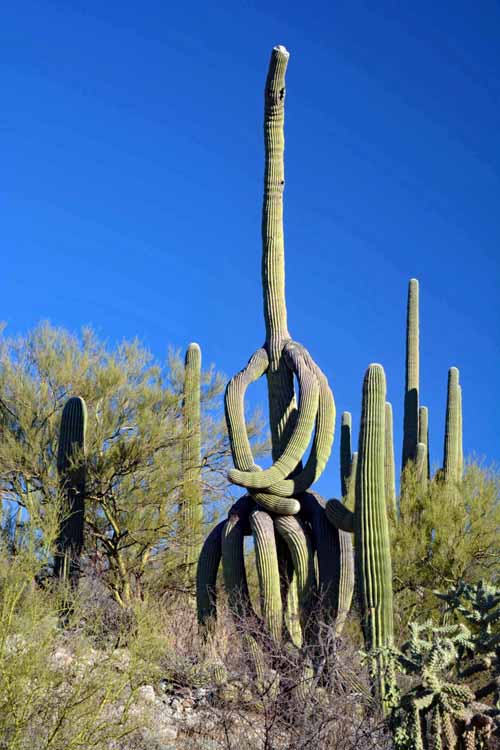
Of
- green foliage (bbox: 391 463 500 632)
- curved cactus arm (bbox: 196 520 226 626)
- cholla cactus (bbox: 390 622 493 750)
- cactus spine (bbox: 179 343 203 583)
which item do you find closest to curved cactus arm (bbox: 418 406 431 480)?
green foliage (bbox: 391 463 500 632)

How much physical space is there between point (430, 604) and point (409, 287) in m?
6.23

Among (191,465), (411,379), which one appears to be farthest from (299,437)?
(411,379)

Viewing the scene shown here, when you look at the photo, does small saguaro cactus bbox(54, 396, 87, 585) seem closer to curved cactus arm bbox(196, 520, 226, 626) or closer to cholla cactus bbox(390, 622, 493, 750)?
curved cactus arm bbox(196, 520, 226, 626)

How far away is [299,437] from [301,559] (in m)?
1.27

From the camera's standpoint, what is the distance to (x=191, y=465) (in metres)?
16.9

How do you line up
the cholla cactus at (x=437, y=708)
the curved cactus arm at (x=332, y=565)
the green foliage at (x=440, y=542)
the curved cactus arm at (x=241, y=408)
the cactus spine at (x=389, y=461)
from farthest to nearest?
the cactus spine at (x=389, y=461), the green foliage at (x=440, y=542), the curved cactus arm at (x=241, y=408), the curved cactus arm at (x=332, y=565), the cholla cactus at (x=437, y=708)

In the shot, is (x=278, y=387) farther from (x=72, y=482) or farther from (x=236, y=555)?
(x=72, y=482)

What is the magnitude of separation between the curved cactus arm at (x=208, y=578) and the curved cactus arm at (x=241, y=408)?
81cm

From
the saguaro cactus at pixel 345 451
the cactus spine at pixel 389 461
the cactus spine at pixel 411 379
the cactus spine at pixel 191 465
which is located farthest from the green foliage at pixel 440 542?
the cactus spine at pixel 191 465

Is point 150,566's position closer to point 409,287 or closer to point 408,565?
point 408,565

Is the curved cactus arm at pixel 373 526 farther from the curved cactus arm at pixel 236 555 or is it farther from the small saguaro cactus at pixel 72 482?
the small saguaro cactus at pixel 72 482

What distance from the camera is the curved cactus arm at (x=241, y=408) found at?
37.9 feet

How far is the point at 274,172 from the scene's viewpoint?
1273 cm

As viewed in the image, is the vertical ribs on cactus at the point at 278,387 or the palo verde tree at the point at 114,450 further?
the palo verde tree at the point at 114,450
